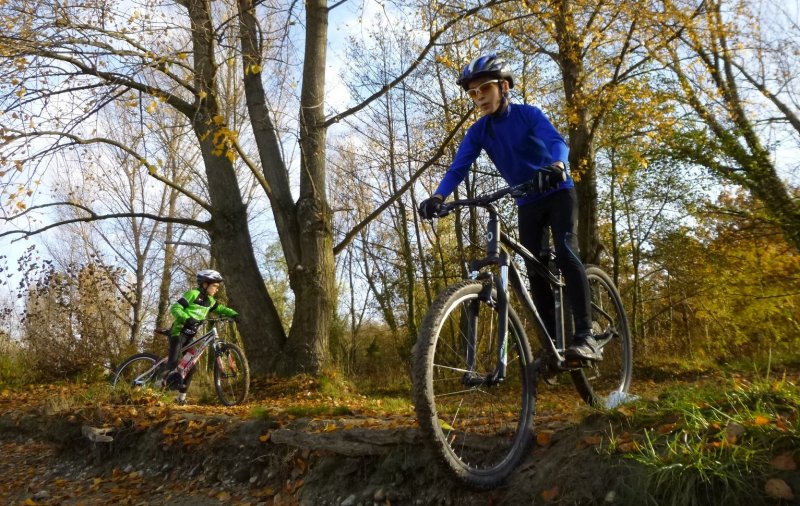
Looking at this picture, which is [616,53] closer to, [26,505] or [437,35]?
[437,35]

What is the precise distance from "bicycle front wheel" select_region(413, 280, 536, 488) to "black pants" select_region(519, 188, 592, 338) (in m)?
0.51

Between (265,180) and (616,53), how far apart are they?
9174 mm

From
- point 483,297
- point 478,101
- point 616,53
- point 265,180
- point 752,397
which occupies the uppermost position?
point 616,53

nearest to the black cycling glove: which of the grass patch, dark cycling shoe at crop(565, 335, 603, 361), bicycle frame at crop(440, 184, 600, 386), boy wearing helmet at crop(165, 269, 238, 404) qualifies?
bicycle frame at crop(440, 184, 600, 386)

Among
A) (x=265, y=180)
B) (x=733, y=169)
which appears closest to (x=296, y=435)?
(x=265, y=180)

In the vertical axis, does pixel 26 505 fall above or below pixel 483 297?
below

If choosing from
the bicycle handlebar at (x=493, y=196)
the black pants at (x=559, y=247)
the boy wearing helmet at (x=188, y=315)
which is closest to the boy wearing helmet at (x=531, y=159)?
the black pants at (x=559, y=247)

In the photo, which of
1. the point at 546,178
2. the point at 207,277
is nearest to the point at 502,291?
the point at 546,178

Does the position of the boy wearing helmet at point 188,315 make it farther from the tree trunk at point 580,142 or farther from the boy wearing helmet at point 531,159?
the tree trunk at point 580,142

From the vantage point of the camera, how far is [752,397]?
2.57 m

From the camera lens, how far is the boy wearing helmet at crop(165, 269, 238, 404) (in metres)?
8.05

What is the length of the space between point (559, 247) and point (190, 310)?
6338mm

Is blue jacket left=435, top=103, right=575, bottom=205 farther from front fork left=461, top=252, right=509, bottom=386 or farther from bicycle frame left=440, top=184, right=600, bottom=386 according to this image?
front fork left=461, top=252, right=509, bottom=386

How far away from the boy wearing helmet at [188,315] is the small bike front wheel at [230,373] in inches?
16.5
